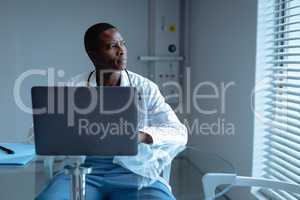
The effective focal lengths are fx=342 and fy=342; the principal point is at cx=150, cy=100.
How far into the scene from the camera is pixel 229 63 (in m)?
2.43

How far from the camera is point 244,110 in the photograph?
2.19m

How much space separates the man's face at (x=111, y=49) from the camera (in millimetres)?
1551

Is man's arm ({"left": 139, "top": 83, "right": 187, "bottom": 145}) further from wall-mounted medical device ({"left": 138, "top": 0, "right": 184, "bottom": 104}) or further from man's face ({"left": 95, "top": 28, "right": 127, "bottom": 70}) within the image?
wall-mounted medical device ({"left": 138, "top": 0, "right": 184, "bottom": 104})

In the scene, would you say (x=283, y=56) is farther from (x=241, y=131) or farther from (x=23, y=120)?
(x=23, y=120)

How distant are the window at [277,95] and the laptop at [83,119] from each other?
112cm

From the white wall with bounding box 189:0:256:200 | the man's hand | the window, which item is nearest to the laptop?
the man's hand

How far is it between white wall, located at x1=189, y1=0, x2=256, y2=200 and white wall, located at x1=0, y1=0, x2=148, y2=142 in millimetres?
652

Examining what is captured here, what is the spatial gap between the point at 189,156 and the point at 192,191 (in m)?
0.41

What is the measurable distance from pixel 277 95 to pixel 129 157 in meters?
1.00

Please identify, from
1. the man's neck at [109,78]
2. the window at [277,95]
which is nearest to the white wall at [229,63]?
the window at [277,95]

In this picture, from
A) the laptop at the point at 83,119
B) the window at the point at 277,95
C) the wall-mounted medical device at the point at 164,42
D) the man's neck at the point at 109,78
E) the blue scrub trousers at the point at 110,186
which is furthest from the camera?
the wall-mounted medical device at the point at 164,42

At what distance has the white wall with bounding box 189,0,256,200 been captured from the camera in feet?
6.98

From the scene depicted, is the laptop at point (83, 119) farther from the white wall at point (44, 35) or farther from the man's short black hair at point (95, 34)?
the white wall at point (44, 35)

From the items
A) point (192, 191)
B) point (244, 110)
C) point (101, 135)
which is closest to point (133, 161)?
point (192, 191)
